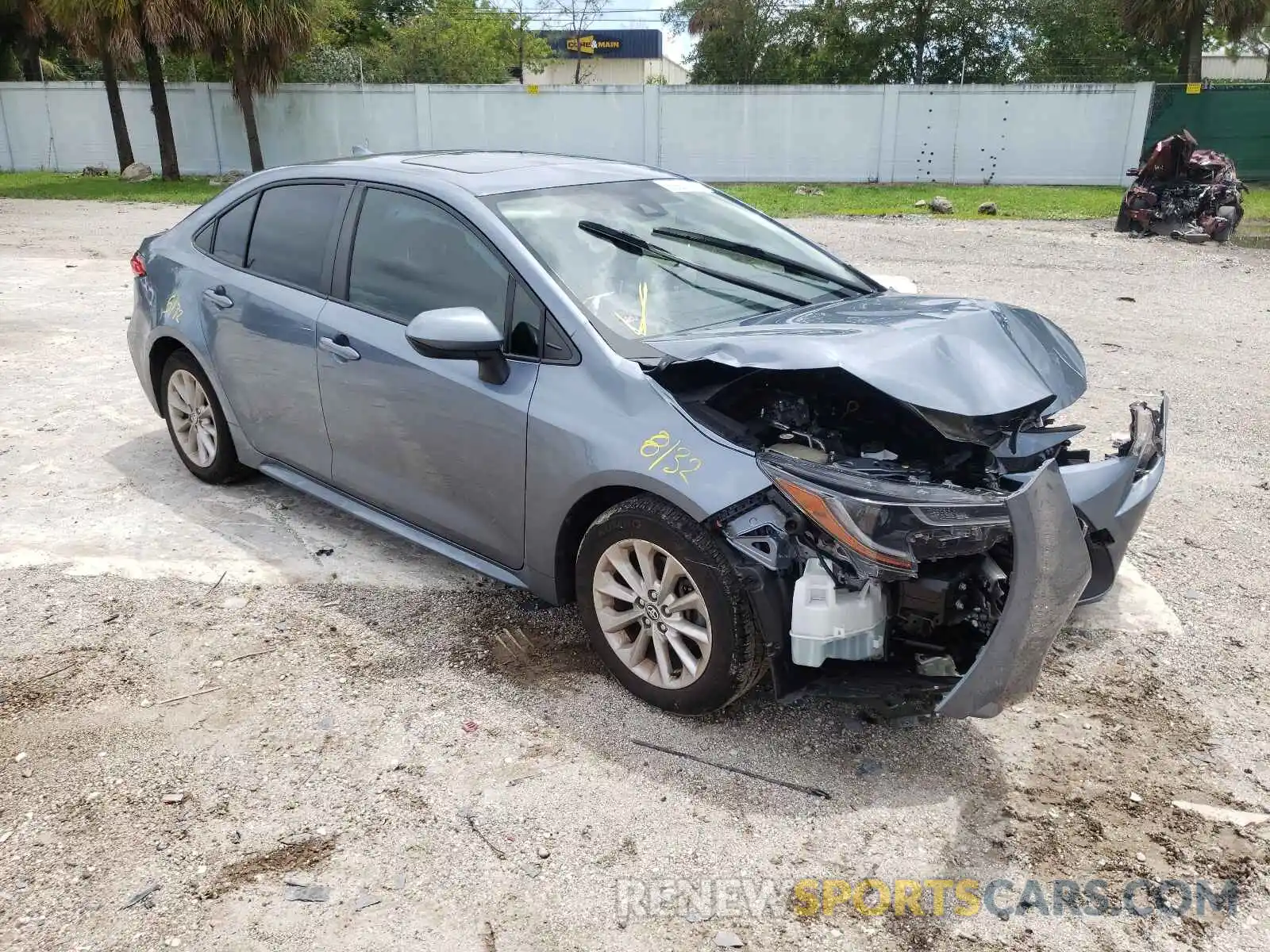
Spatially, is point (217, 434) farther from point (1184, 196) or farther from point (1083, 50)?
point (1083, 50)

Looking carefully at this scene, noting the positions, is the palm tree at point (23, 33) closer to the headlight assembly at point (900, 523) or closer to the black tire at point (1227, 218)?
the black tire at point (1227, 218)

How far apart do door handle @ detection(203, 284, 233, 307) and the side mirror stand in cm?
172

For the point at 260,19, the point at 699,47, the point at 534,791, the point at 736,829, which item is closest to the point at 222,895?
the point at 534,791

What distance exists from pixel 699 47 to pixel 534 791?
135ft

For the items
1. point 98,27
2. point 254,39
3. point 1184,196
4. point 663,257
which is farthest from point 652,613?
point 98,27

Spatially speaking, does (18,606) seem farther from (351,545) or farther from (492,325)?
(492,325)

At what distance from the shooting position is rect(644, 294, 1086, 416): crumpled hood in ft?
9.75

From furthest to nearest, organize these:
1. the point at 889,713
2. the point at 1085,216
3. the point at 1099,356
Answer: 1. the point at 1085,216
2. the point at 1099,356
3. the point at 889,713

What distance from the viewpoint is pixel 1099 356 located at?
7672 mm

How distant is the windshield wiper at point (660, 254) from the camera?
3.81 metres

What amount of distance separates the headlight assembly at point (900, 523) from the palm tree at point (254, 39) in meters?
22.5

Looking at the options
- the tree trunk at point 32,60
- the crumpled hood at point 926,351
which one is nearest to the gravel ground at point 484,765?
the crumpled hood at point 926,351

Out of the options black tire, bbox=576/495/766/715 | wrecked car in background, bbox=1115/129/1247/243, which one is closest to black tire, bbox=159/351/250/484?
black tire, bbox=576/495/766/715

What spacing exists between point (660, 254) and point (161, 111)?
2353cm
